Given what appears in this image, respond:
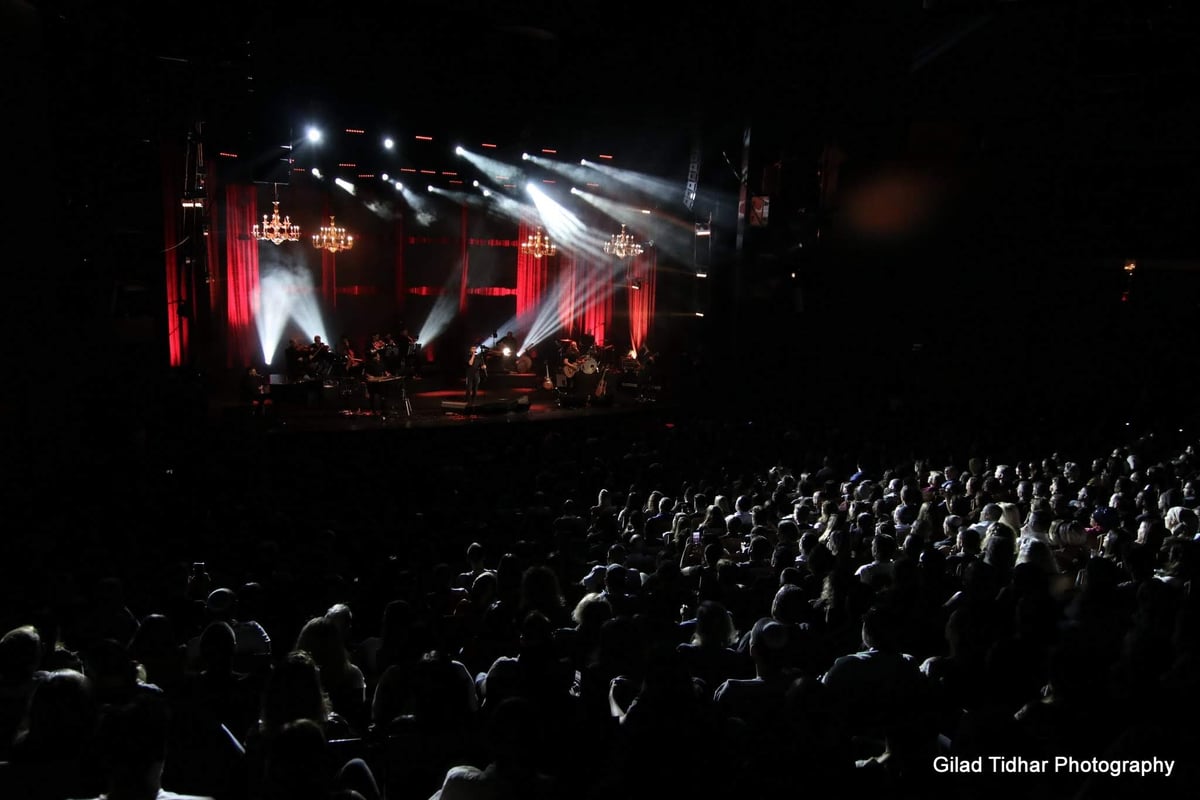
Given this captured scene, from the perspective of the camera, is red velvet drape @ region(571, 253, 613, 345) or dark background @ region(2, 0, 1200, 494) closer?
dark background @ region(2, 0, 1200, 494)

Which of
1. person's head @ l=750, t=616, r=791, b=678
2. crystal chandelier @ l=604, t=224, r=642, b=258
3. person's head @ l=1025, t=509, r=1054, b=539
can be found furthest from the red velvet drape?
person's head @ l=750, t=616, r=791, b=678

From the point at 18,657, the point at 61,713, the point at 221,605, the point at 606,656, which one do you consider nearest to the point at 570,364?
the point at 221,605

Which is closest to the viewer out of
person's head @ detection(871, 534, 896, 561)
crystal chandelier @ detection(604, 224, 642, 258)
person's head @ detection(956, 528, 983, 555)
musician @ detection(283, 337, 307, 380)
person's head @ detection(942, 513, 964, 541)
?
person's head @ detection(871, 534, 896, 561)

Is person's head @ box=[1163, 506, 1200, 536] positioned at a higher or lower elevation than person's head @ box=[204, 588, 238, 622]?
higher

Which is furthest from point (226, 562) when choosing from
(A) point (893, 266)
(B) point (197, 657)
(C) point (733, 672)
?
(A) point (893, 266)

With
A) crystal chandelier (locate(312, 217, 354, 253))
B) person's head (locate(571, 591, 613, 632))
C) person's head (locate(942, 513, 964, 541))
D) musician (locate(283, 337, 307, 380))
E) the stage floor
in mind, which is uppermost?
crystal chandelier (locate(312, 217, 354, 253))

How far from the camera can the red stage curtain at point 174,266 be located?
1363cm

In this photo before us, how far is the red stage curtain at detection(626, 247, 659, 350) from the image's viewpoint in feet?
74.8

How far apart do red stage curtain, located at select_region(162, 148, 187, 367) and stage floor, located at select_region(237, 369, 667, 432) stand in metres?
1.55

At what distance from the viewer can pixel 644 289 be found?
2283 cm

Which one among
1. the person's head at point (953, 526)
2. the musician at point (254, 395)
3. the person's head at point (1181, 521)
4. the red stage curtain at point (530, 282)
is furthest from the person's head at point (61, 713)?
the red stage curtain at point (530, 282)

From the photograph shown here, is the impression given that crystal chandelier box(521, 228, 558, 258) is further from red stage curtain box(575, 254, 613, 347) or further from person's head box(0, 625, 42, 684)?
person's head box(0, 625, 42, 684)

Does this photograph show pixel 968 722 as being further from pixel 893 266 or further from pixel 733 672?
pixel 893 266

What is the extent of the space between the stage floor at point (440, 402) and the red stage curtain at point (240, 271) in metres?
1.96
